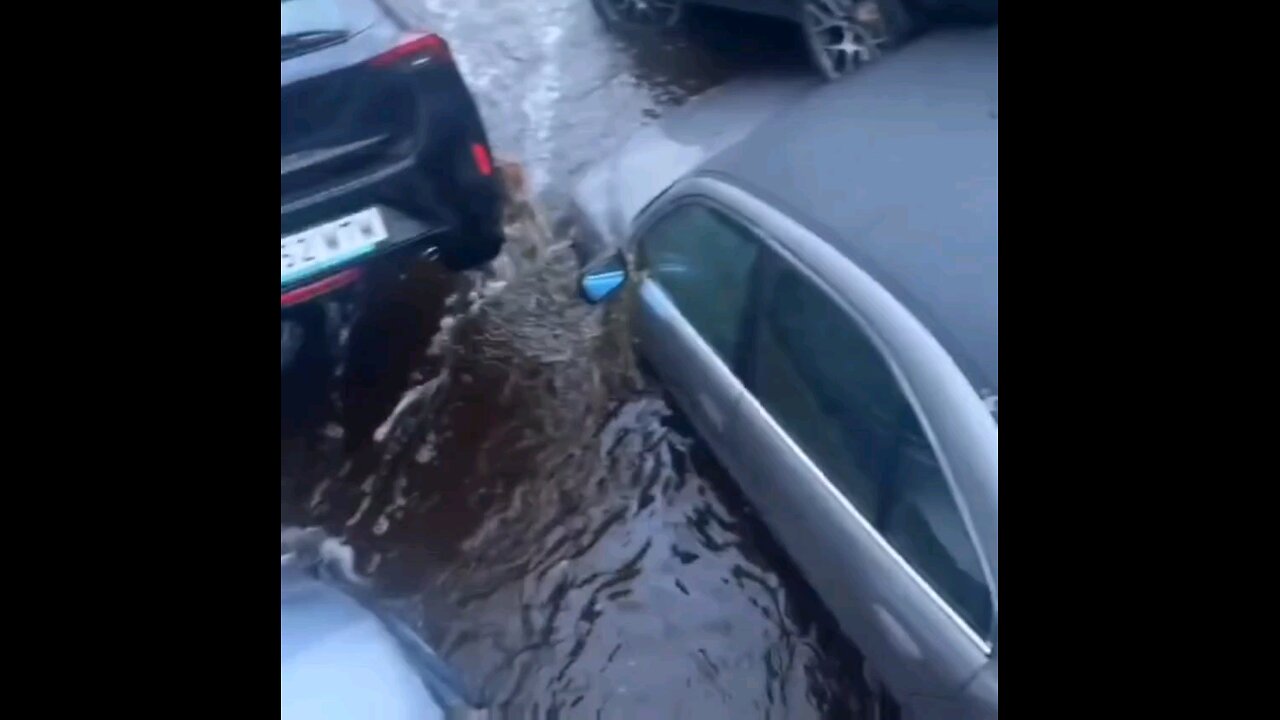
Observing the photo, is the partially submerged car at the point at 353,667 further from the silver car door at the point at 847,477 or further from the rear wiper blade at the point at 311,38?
the rear wiper blade at the point at 311,38

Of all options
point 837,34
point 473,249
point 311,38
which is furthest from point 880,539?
point 837,34

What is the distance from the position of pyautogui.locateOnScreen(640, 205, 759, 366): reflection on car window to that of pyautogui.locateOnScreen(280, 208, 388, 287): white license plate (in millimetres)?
843

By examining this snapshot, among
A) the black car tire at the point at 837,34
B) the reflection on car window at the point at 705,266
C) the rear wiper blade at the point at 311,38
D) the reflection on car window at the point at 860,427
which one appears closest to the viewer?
the reflection on car window at the point at 860,427

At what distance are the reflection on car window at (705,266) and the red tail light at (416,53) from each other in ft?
2.69

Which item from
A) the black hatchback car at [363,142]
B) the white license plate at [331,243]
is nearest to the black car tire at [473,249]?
the black hatchback car at [363,142]

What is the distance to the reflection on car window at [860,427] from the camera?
2.32 metres

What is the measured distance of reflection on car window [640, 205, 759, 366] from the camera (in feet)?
9.99

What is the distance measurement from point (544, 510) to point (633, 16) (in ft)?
11.6

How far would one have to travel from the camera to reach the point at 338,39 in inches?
138

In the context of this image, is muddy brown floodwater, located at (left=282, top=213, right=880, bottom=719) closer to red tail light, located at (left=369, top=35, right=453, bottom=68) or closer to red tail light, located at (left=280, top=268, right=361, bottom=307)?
red tail light, located at (left=280, top=268, right=361, bottom=307)

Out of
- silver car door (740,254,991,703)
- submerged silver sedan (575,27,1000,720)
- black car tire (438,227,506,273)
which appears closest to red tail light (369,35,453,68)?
black car tire (438,227,506,273)

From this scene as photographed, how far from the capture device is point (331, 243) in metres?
3.65

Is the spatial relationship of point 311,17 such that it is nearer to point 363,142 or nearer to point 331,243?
point 363,142
